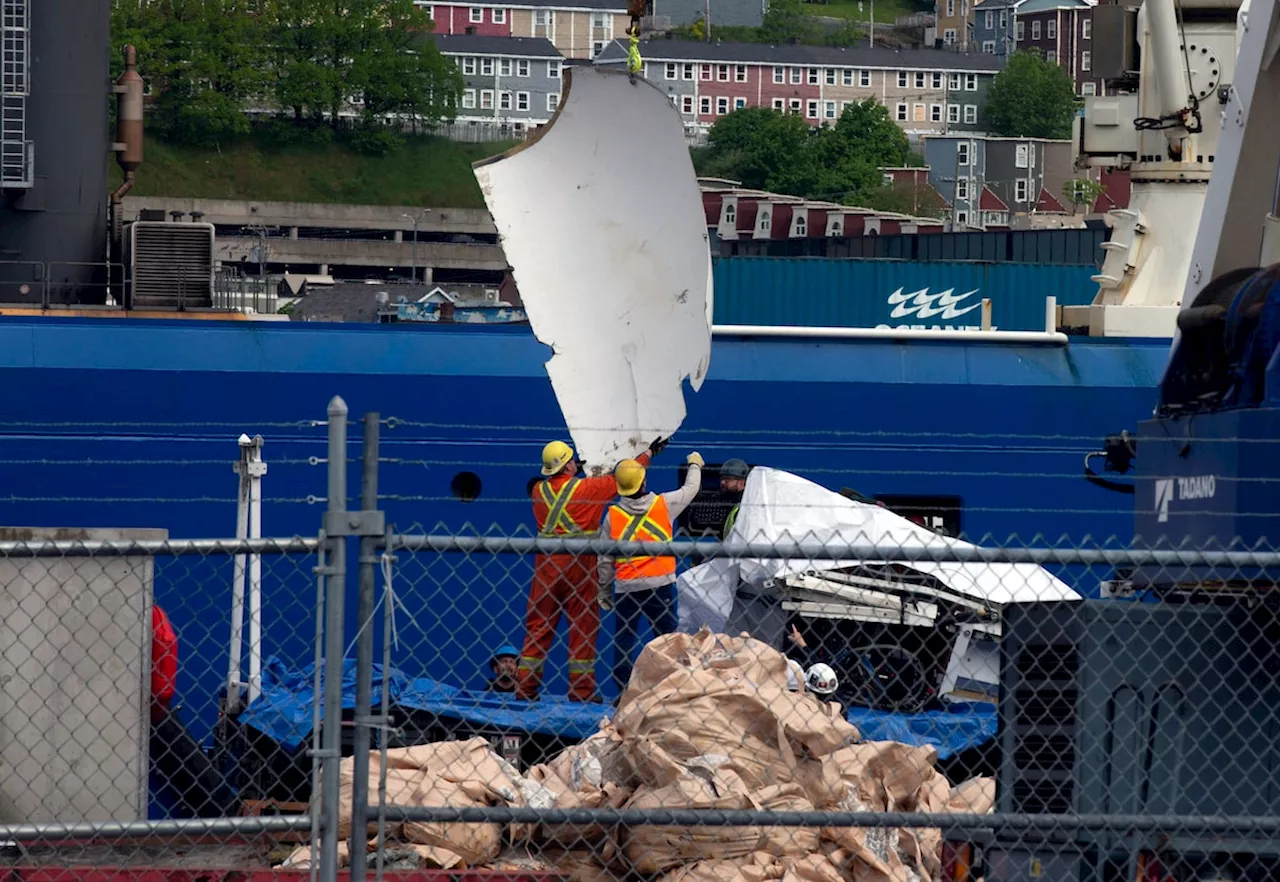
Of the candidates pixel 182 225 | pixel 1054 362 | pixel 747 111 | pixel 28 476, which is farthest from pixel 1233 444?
pixel 747 111

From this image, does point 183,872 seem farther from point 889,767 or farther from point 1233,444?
point 1233,444

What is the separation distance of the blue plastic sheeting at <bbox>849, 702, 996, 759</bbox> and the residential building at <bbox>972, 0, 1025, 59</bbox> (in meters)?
143

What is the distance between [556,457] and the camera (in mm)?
11180

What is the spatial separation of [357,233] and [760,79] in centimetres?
5133

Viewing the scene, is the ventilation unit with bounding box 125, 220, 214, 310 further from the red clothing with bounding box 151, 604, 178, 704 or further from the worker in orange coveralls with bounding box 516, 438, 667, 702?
the red clothing with bounding box 151, 604, 178, 704

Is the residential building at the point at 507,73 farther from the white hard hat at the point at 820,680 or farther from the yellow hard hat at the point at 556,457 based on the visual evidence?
the white hard hat at the point at 820,680

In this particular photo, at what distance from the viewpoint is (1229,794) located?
6668 millimetres

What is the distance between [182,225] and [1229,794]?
10.6m

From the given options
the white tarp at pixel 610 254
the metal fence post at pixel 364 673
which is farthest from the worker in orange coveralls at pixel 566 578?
the metal fence post at pixel 364 673

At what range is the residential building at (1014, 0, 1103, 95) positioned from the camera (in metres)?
137

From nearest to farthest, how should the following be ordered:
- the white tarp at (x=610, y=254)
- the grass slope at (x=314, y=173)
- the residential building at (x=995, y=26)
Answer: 1. the white tarp at (x=610, y=254)
2. the grass slope at (x=314, y=173)
3. the residential building at (x=995, y=26)

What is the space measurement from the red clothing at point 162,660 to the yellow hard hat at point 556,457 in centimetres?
295

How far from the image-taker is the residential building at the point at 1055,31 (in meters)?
137

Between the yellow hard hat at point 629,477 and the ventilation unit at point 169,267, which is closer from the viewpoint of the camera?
the yellow hard hat at point 629,477
